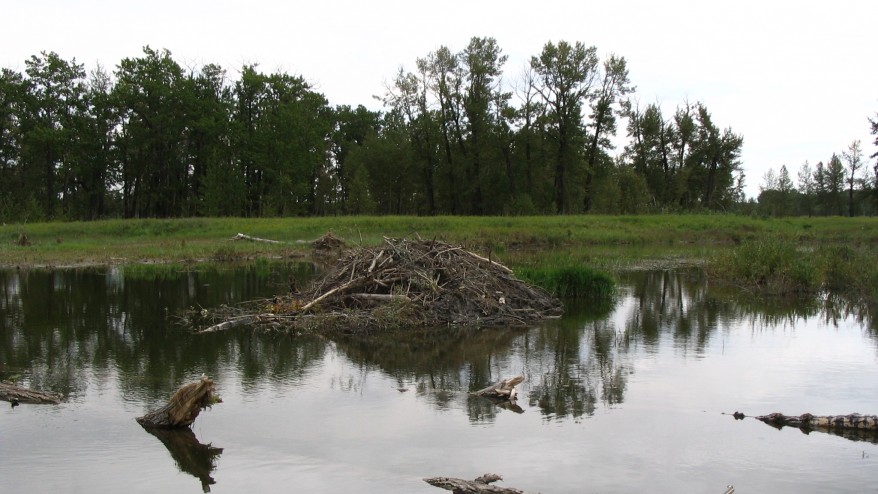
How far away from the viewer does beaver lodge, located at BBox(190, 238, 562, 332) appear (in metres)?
A: 12.1

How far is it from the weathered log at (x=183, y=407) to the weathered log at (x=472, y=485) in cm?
264

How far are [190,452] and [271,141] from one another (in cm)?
4653

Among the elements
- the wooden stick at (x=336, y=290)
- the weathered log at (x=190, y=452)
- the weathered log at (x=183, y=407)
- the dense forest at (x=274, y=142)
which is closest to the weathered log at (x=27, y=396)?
the weathered log at (x=183, y=407)

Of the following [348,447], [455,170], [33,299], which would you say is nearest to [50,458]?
[348,447]

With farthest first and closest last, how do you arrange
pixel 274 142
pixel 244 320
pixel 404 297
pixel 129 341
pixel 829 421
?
pixel 274 142, pixel 244 320, pixel 404 297, pixel 129 341, pixel 829 421

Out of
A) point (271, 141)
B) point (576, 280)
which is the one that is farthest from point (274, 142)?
point (576, 280)

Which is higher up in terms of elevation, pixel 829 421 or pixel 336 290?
pixel 336 290

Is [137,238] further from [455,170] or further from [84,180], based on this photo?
[455,170]

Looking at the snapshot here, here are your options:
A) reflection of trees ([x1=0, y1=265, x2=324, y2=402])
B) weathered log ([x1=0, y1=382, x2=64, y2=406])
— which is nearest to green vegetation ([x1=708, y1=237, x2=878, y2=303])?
reflection of trees ([x1=0, y1=265, x2=324, y2=402])

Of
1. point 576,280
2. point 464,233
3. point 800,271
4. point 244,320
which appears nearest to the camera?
point 244,320

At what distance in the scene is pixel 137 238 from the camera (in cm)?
3406

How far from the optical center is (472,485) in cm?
539

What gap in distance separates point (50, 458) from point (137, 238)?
99.2 ft

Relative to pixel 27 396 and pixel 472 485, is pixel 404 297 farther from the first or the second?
pixel 472 485
